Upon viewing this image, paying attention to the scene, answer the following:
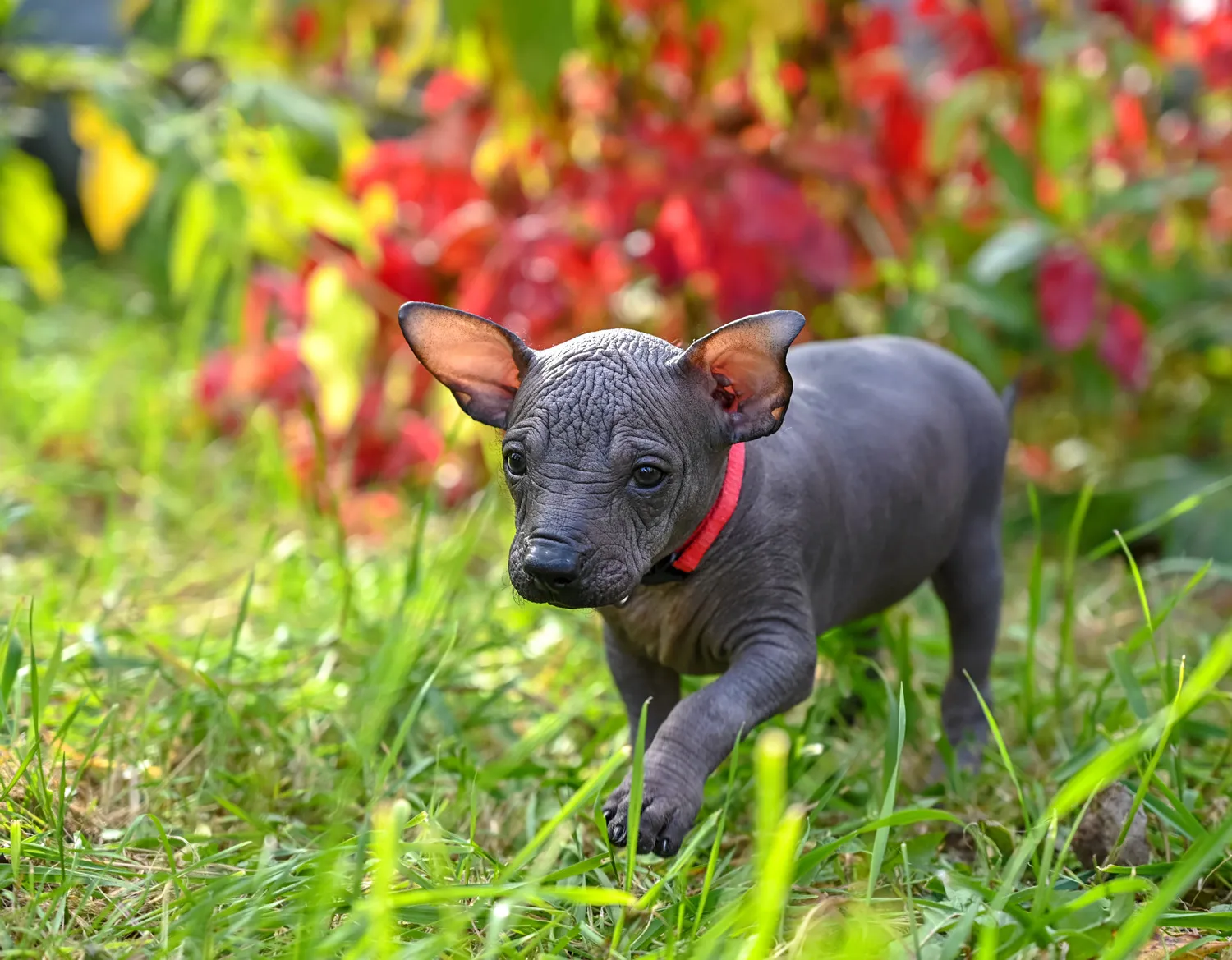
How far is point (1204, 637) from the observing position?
2.63 m

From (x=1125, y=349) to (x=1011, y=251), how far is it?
0.43 meters

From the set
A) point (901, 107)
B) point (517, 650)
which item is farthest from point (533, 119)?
point (517, 650)

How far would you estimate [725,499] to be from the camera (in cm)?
174

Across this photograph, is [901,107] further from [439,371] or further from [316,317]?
[439,371]

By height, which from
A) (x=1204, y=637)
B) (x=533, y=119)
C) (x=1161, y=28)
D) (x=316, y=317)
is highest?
(x=1161, y=28)

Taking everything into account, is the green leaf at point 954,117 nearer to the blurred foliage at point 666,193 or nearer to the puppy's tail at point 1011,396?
the blurred foliage at point 666,193

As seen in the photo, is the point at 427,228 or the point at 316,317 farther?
the point at 427,228

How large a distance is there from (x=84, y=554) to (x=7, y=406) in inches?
50.7

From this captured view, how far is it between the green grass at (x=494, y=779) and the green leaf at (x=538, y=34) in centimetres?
93

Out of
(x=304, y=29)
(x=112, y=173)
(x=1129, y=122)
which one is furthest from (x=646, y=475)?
(x=1129, y=122)

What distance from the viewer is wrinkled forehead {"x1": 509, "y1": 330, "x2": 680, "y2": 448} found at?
1548mm

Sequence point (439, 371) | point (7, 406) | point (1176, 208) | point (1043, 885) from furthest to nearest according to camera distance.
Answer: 1. point (7, 406)
2. point (1176, 208)
3. point (439, 371)
4. point (1043, 885)

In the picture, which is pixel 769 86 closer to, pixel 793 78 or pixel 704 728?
pixel 793 78

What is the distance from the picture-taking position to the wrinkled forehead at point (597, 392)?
1.55m
